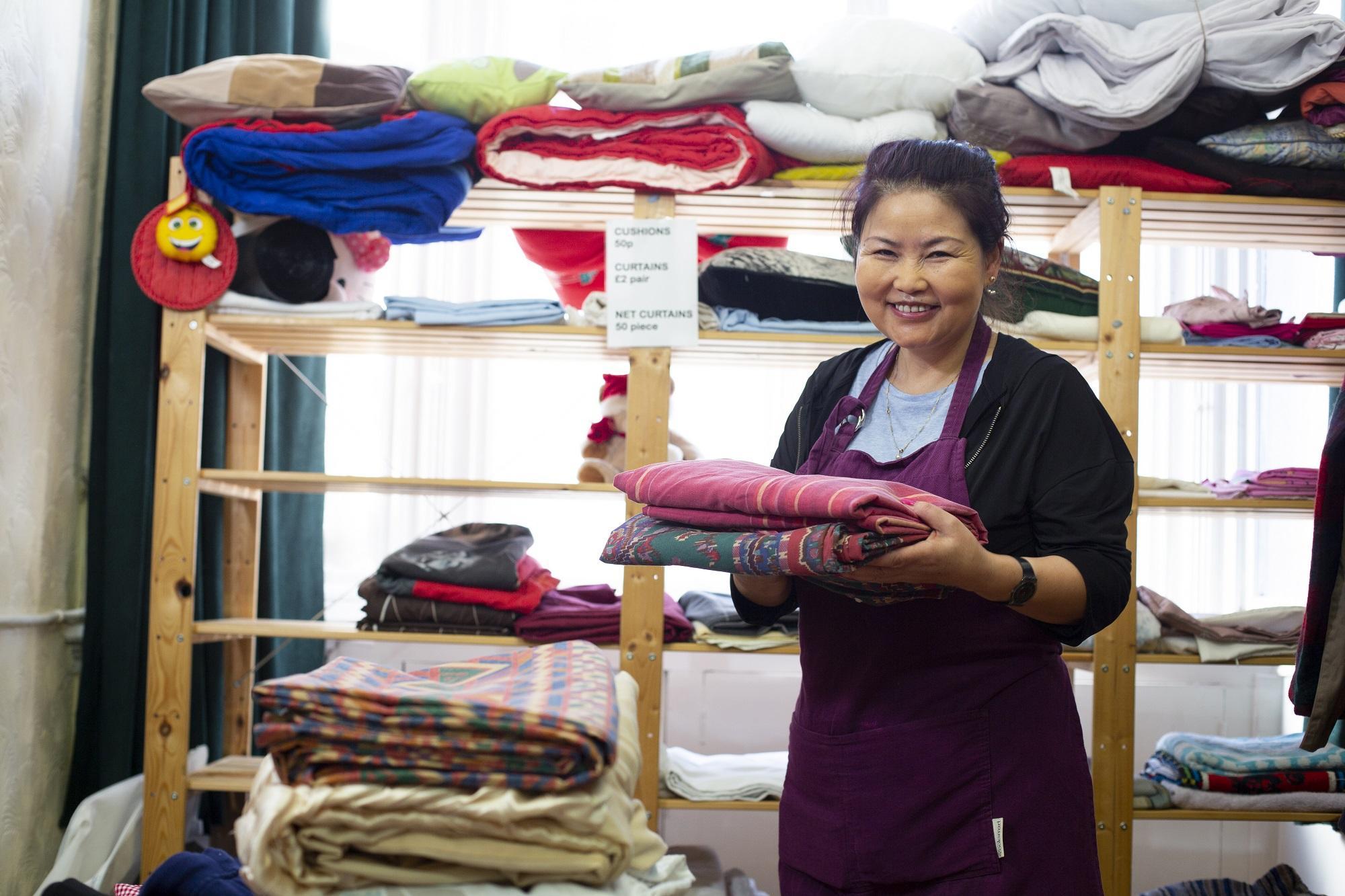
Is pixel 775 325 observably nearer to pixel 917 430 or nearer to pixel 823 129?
pixel 823 129

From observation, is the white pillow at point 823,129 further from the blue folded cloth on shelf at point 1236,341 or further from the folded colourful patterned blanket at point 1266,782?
the folded colourful patterned blanket at point 1266,782

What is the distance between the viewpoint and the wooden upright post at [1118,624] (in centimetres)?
231

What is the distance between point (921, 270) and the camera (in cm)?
125

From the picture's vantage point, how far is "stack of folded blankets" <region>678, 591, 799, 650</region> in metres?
2.39

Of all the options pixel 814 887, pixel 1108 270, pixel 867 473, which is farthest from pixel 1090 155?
pixel 814 887

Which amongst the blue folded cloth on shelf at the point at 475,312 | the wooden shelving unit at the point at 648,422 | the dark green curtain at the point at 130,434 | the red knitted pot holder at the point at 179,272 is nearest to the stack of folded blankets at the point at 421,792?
the wooden shelving unit at the point at 648,422

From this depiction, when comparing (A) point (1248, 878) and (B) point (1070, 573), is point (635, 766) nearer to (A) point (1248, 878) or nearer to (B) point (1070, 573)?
(B) point (1070, 573)

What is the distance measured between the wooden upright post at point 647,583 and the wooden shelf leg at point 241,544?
38.3 inches

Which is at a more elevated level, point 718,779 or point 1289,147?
point 1289,147

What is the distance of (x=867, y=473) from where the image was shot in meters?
1.29

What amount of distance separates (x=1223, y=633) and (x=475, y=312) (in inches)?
68.4

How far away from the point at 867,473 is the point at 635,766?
21.4 inches

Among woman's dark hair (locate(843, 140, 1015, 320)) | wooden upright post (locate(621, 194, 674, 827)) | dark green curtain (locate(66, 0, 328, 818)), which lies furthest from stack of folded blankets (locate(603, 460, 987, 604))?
dark green curtain (locate(66, 0, 328, 818))

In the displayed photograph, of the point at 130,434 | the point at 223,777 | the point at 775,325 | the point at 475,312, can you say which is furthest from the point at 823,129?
the point at 223,777
